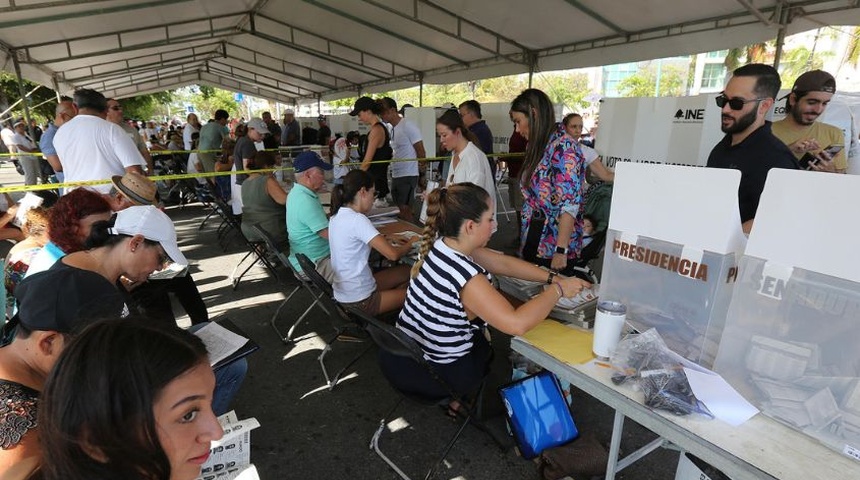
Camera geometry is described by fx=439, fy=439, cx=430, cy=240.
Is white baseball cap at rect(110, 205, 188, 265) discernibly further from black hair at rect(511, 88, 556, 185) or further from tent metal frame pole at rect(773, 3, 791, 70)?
tent metal frame pole at rect(773, 3, 791, 70)

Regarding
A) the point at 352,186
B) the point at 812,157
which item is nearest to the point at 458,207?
the point at 352,186

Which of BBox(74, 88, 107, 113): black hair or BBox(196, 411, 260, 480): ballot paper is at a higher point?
BBox(74, 88, 107, 113): black hair

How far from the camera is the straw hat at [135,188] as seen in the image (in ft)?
10.5

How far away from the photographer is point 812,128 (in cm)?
265

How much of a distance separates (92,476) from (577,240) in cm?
235

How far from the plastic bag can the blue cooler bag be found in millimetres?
715

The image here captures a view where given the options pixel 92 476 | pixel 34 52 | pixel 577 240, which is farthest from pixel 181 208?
pixel 92 476

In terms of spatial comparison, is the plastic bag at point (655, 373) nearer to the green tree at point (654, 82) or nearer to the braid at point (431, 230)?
the braid at point (431, 230)

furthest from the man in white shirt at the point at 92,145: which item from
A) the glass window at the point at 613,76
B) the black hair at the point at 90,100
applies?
the glass window at the point at 613,76

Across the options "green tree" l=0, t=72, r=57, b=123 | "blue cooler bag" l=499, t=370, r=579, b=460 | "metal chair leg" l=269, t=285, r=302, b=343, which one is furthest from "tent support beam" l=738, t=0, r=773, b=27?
"green tree" l=0, t=72, r=57, b=123

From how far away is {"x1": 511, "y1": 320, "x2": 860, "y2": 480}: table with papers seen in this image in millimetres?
977

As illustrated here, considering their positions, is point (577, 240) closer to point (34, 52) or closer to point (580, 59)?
point (580, 59)

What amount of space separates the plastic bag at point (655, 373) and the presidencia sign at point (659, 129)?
2.57 m

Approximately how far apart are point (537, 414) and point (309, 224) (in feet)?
6.10
